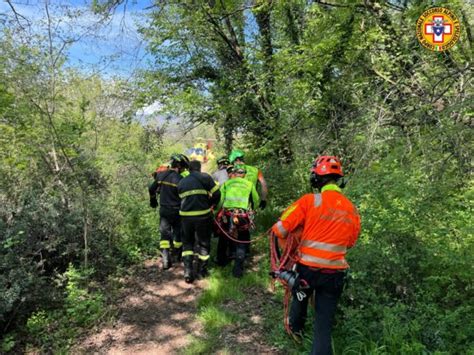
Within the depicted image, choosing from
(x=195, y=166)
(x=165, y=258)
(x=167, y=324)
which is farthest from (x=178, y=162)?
(x=167, y=324)

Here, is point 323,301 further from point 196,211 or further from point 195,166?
point 195,166

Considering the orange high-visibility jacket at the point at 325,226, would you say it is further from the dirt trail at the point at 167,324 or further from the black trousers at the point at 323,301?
the dirt trail at the point at 167,324

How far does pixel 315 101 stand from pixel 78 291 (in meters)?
5.62

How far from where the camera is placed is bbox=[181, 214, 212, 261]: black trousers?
6500mm

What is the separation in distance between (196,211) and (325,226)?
328 cm

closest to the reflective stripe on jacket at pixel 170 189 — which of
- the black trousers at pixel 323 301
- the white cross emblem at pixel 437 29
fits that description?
the black trousers at pixel 323 301

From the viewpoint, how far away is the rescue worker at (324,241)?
3.54 m

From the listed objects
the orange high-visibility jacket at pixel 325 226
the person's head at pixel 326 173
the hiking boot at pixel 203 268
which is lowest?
the hiking boot at pixel 203 268

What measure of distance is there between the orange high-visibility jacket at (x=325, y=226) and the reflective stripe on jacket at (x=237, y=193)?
284 centimetres

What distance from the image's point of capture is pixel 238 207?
6488mm

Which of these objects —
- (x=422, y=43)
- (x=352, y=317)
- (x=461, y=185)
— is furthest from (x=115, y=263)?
(x=422, y=43)

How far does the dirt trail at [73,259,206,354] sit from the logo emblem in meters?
5.55

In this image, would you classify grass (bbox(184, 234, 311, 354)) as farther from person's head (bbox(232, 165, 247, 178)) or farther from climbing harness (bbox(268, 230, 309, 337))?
person's head (bbox(232, 165, 247, 178))

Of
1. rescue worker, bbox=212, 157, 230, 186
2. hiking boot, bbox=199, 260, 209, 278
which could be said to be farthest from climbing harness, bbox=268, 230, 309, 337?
rescue worker, bbox=212, 157, 230, 186
